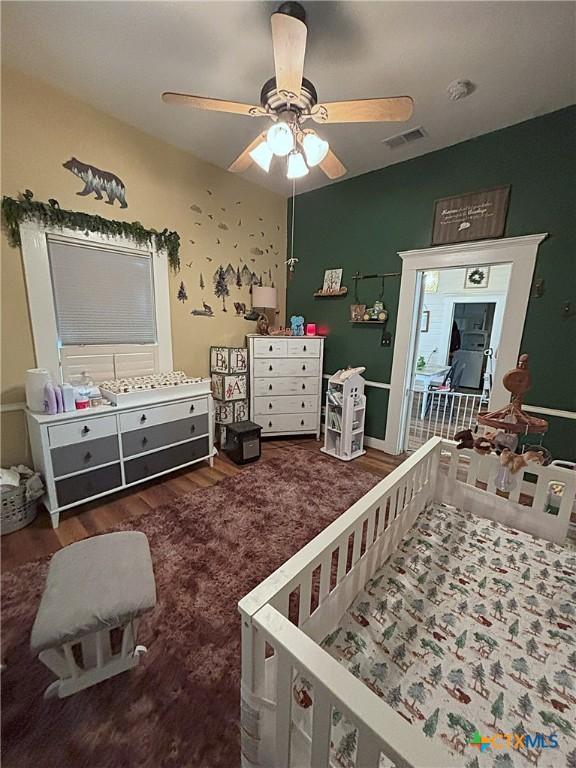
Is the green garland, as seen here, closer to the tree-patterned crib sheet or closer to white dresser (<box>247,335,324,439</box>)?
white dresser (<box>247,335,324,439</box>)

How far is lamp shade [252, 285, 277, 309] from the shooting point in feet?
11.7

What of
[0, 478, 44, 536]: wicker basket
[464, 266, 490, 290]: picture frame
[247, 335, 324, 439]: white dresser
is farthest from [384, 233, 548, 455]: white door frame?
[0, 478, 44, 536]: wicker basket

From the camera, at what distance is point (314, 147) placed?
160 centimetres

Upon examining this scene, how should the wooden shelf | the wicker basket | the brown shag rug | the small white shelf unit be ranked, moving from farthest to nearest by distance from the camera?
the wooden shelf → the small white shelf unit → the wicker basket → the brown shag rug

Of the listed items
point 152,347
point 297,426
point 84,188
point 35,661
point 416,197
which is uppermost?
point 416,197

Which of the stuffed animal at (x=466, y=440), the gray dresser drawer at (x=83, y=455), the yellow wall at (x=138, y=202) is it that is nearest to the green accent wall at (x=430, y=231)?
the yellow wall at (x=138, y=202)

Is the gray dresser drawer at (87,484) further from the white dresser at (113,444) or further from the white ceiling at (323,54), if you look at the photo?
the white ceiling at (323,54)

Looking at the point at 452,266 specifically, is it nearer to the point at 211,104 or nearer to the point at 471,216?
the point at 471,216

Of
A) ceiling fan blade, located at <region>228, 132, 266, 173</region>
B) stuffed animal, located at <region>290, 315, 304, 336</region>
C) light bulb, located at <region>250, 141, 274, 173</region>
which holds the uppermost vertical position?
ceiling fan blade, located at <region>228, 132, 266, 173</region>

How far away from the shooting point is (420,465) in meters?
1.68

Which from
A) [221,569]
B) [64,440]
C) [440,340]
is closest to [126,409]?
[64,440]

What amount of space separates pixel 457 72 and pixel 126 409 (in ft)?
10.1

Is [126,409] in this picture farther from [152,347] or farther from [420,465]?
[420,465]

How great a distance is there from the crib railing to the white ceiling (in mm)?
2295
